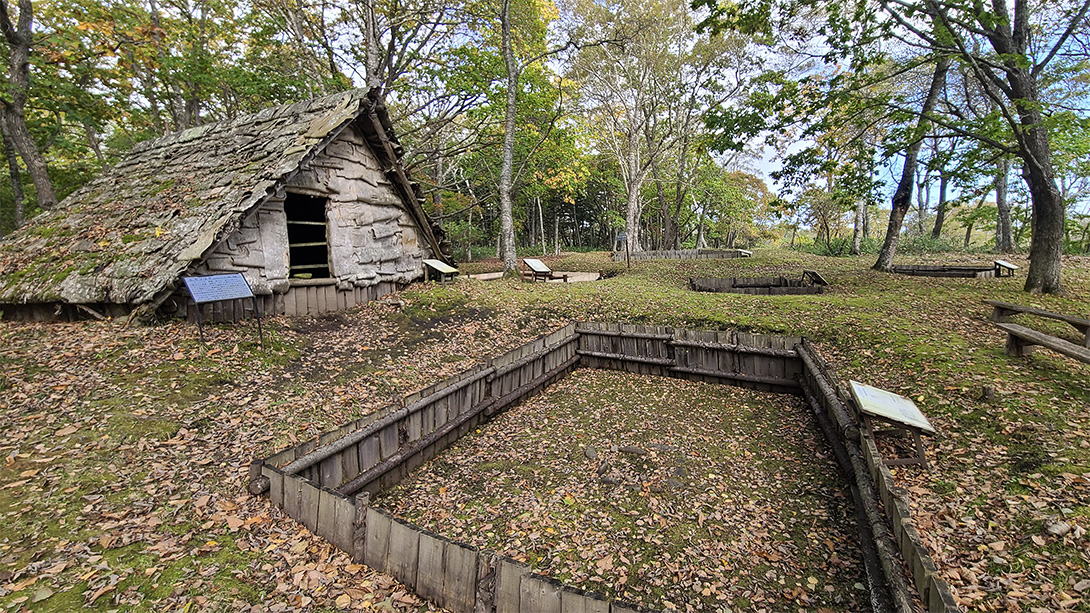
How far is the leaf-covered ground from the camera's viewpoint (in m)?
2.95

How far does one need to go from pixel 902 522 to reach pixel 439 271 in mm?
11303

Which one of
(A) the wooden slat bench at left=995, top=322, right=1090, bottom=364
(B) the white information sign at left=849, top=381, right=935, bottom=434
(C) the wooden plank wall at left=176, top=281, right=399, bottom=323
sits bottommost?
(B) the white information sign at left=849, top=381, right=935, bottom=434

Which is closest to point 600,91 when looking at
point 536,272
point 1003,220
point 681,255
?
point 681,255

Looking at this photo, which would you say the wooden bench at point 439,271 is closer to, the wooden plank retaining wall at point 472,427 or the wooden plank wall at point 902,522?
the wooden plank retaining wall at point 472,427

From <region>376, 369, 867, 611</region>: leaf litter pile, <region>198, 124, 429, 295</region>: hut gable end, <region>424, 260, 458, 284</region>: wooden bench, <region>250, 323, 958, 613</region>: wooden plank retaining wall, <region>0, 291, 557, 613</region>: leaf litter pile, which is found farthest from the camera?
<region>424, 260, 458, 284</region>: wooden bench

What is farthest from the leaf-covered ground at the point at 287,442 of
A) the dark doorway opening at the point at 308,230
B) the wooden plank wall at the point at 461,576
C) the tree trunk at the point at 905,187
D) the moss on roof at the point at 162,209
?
the tree trunk at the point at 905,187

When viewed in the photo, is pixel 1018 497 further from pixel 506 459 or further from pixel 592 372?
pixel 592 372

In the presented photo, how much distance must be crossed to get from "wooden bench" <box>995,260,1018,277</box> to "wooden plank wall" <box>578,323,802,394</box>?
10484 millimetres

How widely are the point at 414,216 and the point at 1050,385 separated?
12646 mm

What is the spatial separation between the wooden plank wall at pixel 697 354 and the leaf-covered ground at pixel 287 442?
959 mm

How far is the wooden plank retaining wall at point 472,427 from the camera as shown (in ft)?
8.91

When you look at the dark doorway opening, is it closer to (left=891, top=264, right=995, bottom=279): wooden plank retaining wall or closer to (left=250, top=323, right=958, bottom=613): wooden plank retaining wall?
(left=250, top=323, right=958, bottom=613): wooden plank retaining wall

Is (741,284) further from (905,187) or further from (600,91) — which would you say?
(600,91)

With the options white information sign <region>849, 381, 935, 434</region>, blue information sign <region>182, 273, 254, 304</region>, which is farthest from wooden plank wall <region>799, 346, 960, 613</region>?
blue information sign <region>182, 273, 254, 304</region>
